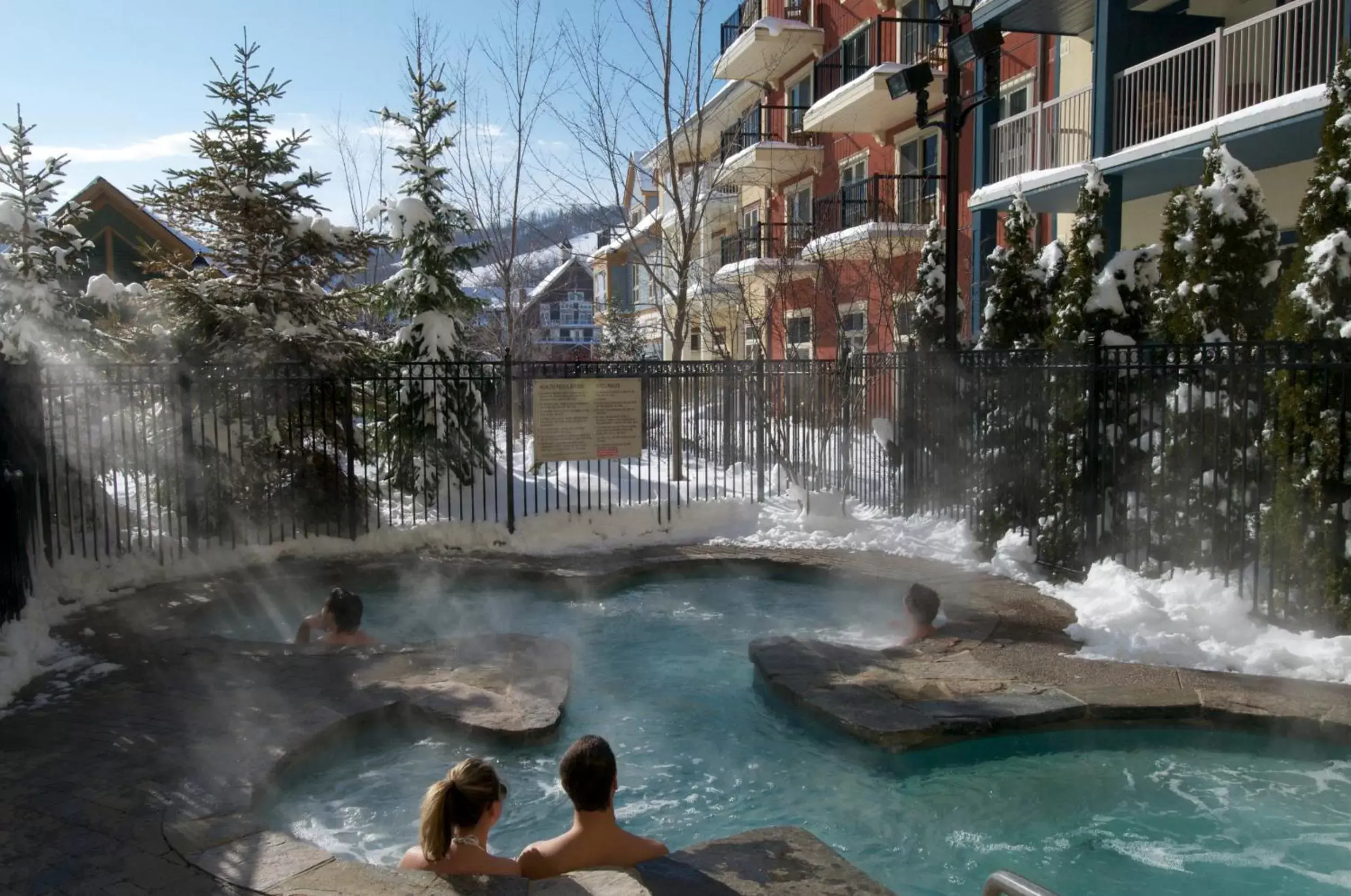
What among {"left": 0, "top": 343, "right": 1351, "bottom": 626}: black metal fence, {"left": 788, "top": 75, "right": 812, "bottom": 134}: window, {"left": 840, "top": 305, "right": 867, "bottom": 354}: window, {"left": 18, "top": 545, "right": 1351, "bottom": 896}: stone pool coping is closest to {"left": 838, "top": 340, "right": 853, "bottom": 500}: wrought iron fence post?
{"left": 0, "top": 343, "right": 1351, "bottom": 626}: black metal fence

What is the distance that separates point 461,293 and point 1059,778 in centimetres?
1096

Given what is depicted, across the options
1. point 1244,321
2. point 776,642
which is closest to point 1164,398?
point 1244,321

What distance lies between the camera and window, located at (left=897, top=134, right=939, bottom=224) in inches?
806

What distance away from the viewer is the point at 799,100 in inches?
1087

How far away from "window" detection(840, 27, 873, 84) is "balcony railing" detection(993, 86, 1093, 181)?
726 cm

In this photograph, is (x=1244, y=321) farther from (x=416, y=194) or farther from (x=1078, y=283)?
(x=416, y=194)

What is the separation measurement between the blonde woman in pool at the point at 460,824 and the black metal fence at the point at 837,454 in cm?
555

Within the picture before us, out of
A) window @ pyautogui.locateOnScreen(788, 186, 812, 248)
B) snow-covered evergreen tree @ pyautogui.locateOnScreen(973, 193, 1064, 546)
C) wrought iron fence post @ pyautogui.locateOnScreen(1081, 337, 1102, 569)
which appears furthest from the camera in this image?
window @ pyautogui.locateOnScreen(788, 186, 812, 248)

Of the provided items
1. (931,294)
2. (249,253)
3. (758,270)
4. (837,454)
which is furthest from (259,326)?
(758,270)

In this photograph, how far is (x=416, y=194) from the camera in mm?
14086

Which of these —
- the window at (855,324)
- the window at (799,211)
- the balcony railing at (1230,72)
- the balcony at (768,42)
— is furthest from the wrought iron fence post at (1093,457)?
the balcony at (768,42)

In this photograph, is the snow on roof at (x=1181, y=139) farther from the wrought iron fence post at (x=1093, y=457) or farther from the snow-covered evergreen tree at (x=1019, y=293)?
the wrought iron fence post at (x=1093, y=457)

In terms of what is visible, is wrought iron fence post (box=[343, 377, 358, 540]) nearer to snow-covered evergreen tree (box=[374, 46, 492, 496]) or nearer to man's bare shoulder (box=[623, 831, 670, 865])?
snow-covered evergreen tree (box=[374, 46, 492, 496])

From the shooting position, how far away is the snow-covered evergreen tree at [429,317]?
1352 centimetres
